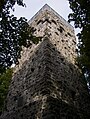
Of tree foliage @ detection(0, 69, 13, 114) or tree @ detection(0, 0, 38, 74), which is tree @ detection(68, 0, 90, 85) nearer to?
tree @ detection(0, 0, 38, 74)

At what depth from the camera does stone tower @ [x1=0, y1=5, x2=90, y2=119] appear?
9.61 metres

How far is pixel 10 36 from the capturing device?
9.84 metres

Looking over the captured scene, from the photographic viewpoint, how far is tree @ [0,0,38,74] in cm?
962

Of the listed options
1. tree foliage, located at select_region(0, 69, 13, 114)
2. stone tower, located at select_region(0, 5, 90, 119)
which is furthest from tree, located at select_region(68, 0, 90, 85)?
tree foliage, located at select_region(0, 69, 13, 114)

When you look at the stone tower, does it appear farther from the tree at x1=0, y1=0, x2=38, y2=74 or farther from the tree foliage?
the tree foliage

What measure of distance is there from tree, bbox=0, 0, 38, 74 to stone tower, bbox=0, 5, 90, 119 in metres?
1.79

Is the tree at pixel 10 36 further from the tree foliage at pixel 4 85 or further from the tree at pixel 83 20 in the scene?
the tree foliage at pixel 4 85

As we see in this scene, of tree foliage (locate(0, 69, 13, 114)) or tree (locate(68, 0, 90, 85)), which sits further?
tree foliage (locate(0, 69, 13, 114))

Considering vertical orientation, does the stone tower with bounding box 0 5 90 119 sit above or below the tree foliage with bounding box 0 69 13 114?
below

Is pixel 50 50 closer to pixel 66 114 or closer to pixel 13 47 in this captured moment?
pixel 13 47

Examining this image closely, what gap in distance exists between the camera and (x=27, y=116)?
973 centimetres

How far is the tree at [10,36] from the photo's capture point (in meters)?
9.62

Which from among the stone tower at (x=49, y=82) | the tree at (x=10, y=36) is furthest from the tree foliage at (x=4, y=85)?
the tree at (x=10, y=36)

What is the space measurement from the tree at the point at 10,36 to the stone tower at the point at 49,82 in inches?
70.3
